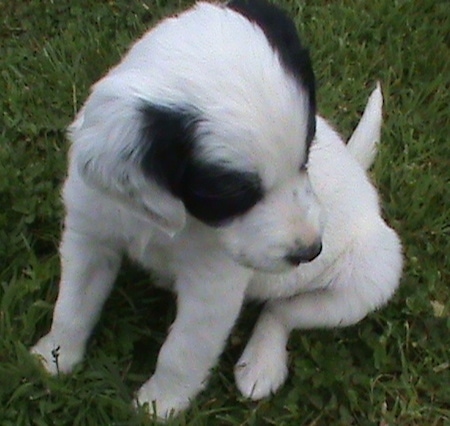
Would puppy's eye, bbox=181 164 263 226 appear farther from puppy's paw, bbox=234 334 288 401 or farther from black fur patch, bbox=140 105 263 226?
puppy's paw, bbox=234 334 288 401

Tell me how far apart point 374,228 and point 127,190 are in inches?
46.6

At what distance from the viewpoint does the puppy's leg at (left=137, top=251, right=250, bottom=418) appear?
8.50ft

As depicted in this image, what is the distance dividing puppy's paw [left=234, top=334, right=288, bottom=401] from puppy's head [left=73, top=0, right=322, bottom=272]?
35.7 inches

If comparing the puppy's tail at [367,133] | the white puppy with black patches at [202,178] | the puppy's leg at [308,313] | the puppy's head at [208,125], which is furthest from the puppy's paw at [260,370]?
the puppy's head at [208,125]

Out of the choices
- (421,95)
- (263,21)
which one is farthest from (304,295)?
(421,95)

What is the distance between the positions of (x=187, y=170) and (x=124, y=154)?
0.17 metres

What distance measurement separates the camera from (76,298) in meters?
2.93

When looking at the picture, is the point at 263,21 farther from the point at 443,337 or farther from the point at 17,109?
the point at 17,109

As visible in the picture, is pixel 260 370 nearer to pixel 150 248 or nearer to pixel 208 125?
pixel 150 248

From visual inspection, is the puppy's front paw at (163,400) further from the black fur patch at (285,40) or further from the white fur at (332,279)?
the black fur patch at (285,40)

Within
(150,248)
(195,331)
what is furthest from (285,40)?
(195,331)

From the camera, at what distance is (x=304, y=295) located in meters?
3.11

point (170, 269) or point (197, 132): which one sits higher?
point (197, 132)

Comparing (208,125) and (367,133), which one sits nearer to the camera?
(208,125)
